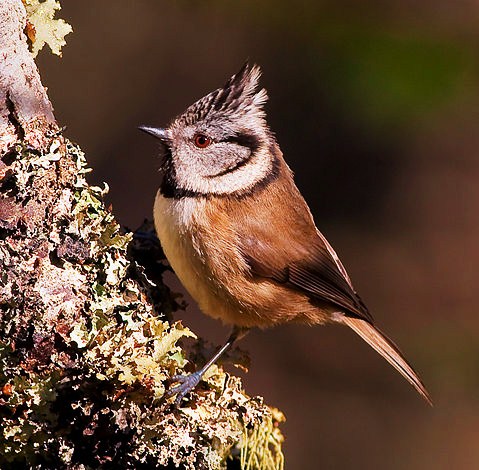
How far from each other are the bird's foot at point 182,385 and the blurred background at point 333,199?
12.9ft

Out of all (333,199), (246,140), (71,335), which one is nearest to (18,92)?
(71,335)

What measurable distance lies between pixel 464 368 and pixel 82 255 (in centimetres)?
420

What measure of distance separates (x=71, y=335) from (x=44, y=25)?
110 centimetres

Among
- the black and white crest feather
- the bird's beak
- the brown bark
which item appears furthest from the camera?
the bird's beak

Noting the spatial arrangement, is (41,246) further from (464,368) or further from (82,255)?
(464,368)

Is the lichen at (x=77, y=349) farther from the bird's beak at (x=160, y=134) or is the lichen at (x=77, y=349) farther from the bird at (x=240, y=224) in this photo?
the bird's beak at (x=160, y=134)

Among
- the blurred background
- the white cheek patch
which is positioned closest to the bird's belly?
the white cheek patch

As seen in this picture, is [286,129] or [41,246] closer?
[41,246]

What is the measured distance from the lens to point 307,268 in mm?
3992

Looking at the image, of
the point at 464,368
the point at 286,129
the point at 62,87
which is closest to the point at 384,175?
the point at 286,129

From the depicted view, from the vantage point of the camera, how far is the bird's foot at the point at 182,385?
2.87 meters

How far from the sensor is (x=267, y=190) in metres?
3.94

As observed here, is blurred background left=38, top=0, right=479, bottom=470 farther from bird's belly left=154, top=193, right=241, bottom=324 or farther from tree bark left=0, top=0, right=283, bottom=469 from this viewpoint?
tree bark left=0, top=0, right=283, bottom=469

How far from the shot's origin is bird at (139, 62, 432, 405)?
371cm
